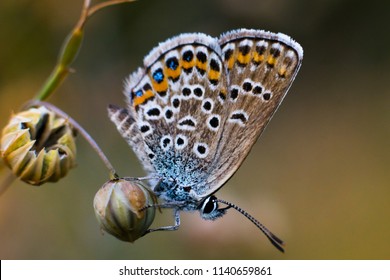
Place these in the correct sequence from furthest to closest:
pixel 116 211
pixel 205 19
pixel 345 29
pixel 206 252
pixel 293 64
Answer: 1. pixel 345 29
2. pixel 205 19
3. pixel 206 252
4. pixel 293 64
5. pixel 116 211

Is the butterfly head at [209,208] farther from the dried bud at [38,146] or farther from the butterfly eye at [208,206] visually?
the dried bud at [38,146]

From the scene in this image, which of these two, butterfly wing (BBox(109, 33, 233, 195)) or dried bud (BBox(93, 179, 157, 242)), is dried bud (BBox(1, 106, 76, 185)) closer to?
dried bud (BBox(93, 179, 157, 242))

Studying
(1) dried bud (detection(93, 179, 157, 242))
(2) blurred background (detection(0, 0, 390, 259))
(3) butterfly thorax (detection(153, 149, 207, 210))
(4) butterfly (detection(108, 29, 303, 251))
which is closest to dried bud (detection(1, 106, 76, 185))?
(1) dried bud (detection(93, 179, 157, 242))

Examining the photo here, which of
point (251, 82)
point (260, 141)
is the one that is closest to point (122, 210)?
point (251, 82)

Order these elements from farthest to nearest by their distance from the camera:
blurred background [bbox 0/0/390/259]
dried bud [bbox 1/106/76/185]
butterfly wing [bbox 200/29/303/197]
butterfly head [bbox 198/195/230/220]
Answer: blurred background [bbox 0/0/390/259] → butterfly head [bbox 198/195/230/220] → butterfly wing [bbox 200/29/303/197] → dried bud [bbox 1/106/76/185]

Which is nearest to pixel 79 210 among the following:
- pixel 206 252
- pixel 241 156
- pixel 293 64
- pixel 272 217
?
pixel 206 252

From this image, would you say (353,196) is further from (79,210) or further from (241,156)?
(241,156)
